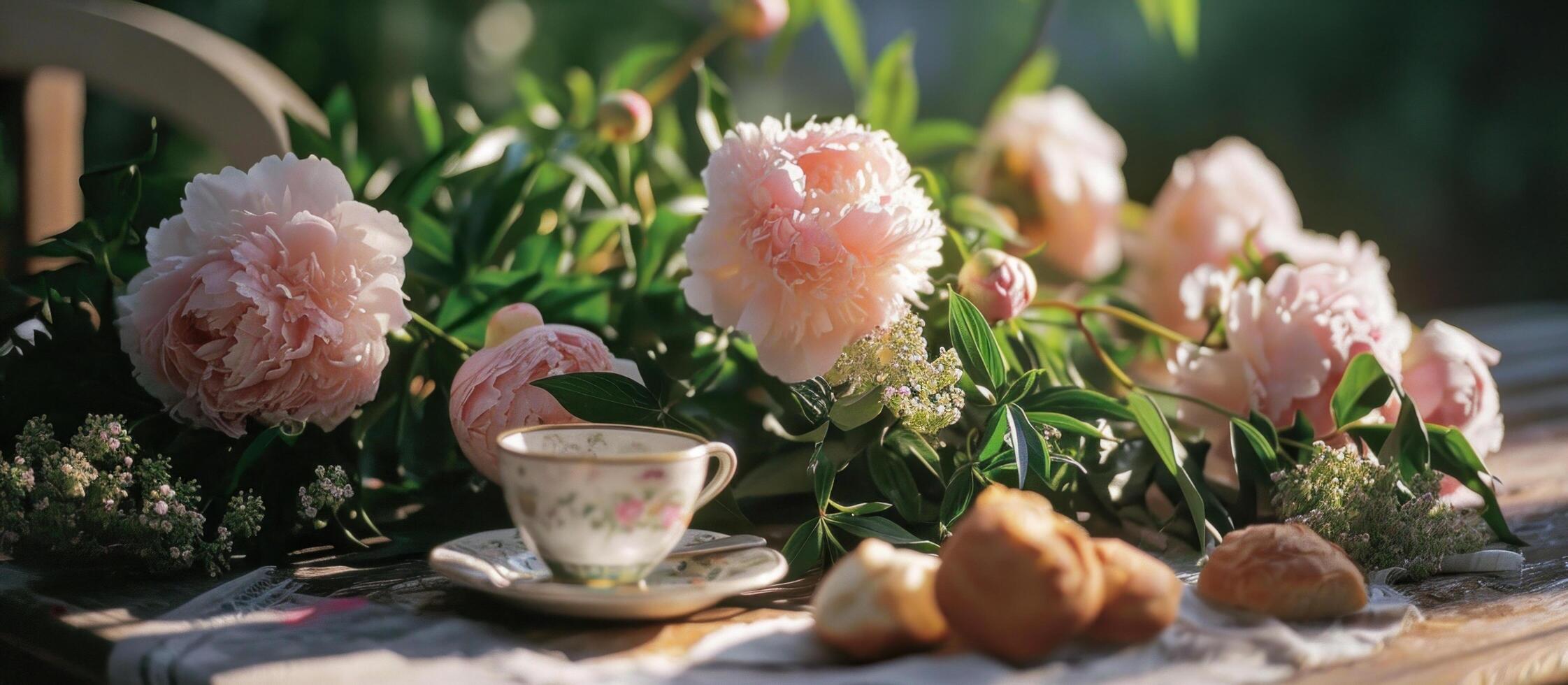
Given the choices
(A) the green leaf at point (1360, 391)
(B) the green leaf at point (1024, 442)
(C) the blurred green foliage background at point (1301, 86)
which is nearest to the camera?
(B) the green leaf at point (1024, 442)

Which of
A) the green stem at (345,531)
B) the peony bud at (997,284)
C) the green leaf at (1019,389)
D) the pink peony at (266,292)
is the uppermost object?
the pink peony at (266,292)

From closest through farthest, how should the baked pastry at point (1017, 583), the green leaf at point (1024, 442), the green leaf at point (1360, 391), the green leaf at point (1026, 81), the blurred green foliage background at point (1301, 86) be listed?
the baked pastry at point (1017, 583), the green leaf at point (1024, 442), the green leaf at point (1360, 391), the green leaf at point (1026, 81), the blurred green foliage background at point (1301, 86)

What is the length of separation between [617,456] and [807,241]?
0.48 feet

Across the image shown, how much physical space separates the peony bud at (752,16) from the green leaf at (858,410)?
0.46m

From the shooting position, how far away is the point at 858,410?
0.64m

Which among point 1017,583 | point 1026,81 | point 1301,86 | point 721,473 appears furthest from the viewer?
point 1301,86

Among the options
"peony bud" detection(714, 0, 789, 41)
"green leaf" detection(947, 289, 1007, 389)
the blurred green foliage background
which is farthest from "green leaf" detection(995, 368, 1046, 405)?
the blurred green foliage background

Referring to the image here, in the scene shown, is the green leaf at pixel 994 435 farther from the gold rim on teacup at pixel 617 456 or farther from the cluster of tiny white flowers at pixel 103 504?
the cluster of tiny white flowers at pixel 103 504

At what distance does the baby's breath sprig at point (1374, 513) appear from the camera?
648 millimetres

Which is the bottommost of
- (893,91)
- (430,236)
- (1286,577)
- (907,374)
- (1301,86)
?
(1286,577)

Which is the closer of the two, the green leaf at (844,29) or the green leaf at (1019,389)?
the green leaf at (1019,389)

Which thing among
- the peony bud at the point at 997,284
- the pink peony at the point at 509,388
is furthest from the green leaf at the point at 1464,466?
the pink peony at the point at 509,388

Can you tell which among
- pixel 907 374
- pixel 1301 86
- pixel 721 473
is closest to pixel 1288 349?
pixel 907 374

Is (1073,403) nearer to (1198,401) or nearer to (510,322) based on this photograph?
(1198,401)
